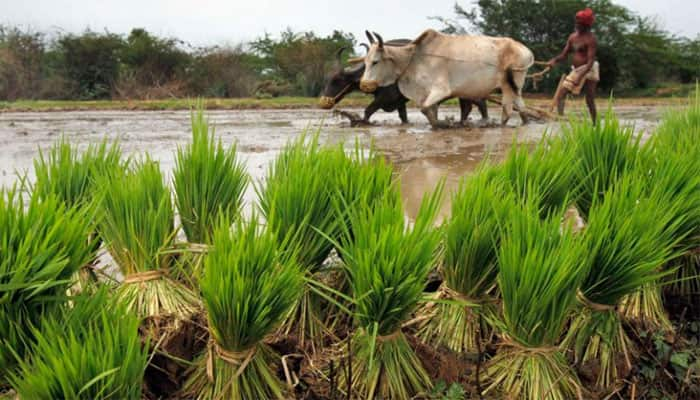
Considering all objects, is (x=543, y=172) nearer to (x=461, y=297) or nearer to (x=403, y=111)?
(x=461, y=297)

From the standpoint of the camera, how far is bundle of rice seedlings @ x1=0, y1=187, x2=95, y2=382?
1078 millimetres

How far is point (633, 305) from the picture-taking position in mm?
1751

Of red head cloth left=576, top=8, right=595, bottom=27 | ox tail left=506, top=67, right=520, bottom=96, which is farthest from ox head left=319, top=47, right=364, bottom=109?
red head cloth left=576, top=8, right=595, bottom=27

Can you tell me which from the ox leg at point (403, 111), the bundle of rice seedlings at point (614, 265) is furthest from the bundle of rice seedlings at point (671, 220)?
the ox leg at point (403, 111)

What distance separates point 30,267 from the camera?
42.7 inches

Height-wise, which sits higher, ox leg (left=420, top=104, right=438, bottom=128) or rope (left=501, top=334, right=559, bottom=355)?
ox leg (left=420, top=104, right=438, bottom=128)

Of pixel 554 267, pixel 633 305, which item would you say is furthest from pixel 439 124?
pixel 554 267

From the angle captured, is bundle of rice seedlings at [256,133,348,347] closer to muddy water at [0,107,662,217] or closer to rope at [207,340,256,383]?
rope at [207,340,256,383]

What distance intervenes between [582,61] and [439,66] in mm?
1676

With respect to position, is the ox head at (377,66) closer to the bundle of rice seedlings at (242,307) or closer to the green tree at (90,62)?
the bundle of rice seedlings at (242,307)

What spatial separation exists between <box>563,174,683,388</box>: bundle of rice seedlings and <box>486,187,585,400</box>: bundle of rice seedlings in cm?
9

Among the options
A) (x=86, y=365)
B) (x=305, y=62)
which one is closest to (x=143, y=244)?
(x=86, y=365)

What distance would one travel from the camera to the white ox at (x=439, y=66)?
7.18 m

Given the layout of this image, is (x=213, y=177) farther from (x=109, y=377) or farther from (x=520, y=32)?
(x=520, y=32)
